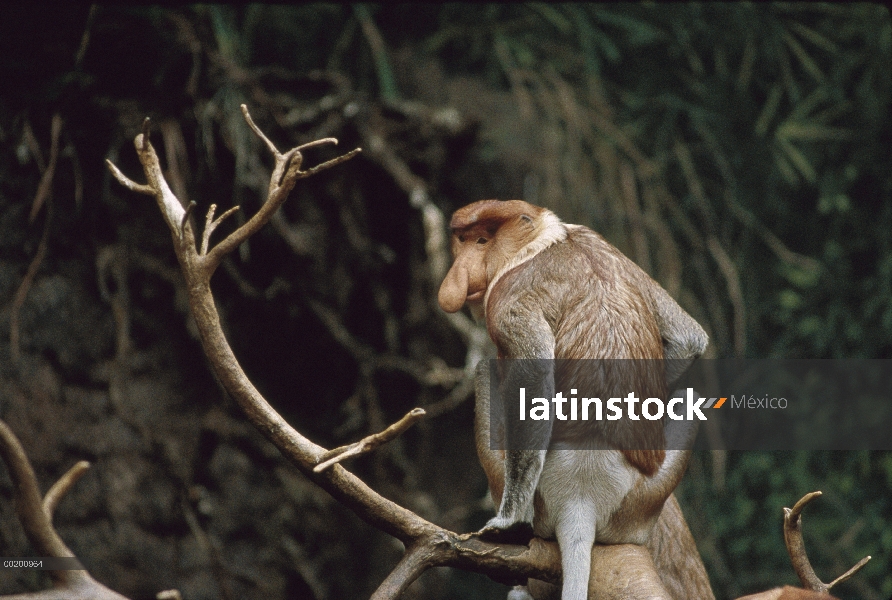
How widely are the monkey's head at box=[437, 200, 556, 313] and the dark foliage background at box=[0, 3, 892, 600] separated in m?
1.37

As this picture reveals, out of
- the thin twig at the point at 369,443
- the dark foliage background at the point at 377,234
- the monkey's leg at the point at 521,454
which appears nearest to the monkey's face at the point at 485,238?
the monkey's leg at the point at 521,454

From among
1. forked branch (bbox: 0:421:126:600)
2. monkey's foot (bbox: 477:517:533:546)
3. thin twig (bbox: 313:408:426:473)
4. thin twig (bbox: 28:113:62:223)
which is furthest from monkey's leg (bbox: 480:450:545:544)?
thin twig (bbox: 28:113:62:223)

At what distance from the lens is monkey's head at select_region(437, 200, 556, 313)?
5.67 ft

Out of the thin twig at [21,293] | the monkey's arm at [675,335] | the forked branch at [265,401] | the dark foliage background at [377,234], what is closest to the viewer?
the forked branch at [265,401]

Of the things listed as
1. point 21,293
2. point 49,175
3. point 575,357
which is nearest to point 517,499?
point 575,357

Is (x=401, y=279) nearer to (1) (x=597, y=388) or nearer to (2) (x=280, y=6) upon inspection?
(2) (x=280, y=6)

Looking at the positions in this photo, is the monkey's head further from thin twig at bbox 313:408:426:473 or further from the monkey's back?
thin twig at bbox 313:408:426:473

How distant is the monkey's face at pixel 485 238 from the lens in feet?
5.67

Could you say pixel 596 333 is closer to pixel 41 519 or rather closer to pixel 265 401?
pixel 265 401

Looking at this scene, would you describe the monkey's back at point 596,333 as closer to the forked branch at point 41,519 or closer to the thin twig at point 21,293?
the forked branch at point 41,519

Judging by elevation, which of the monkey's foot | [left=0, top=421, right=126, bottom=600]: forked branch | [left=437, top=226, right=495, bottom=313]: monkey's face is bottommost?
the monkey's foot

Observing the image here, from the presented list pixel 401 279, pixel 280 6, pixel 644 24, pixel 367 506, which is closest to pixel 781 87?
pixel 644 24

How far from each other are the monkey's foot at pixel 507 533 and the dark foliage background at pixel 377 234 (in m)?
1.57

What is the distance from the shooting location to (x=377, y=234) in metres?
3.48
